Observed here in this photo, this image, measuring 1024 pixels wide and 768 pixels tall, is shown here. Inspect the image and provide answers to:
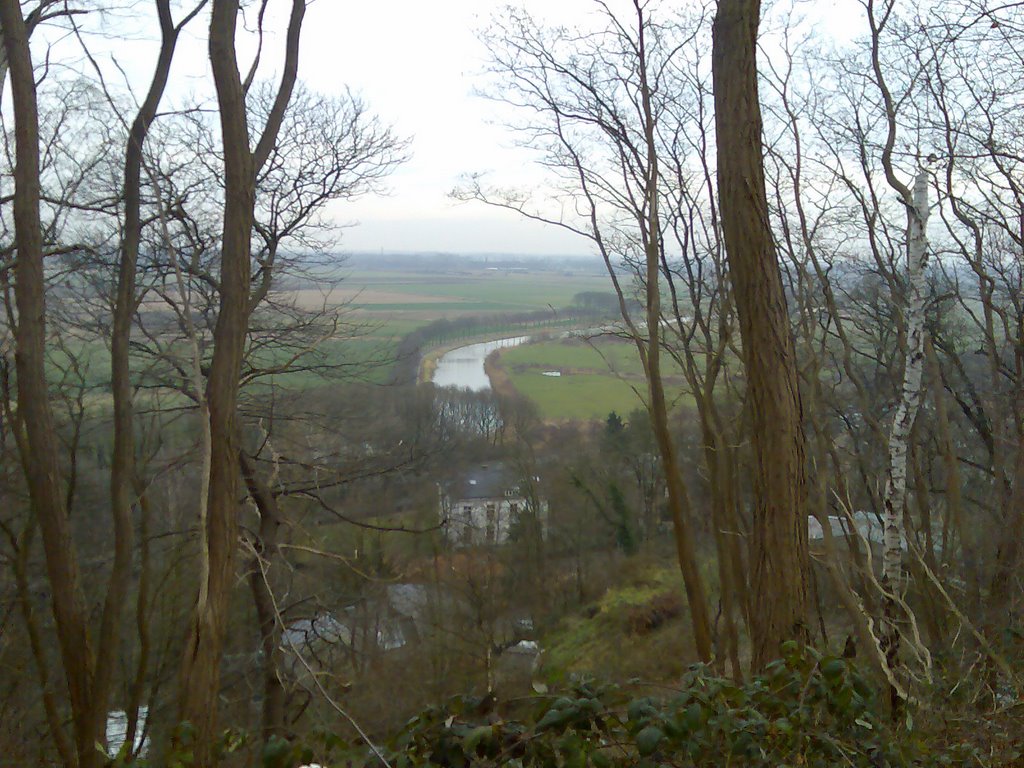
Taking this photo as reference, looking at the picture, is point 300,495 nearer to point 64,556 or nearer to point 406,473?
point 406,473

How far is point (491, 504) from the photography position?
55.5 ft

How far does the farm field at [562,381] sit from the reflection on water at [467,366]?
41cm

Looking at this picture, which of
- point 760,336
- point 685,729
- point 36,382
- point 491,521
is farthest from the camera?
point 491,521

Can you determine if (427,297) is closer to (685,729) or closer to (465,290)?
(465,290)

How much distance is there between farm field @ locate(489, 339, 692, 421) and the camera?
14567 millimetres

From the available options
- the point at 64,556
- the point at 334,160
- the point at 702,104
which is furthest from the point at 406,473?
the point at 702,104

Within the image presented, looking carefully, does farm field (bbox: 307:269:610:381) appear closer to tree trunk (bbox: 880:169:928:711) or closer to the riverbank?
the riverbank

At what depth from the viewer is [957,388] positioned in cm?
999

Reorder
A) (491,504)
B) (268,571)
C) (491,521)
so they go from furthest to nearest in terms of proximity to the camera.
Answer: (491,521), (491,504), (268,571)

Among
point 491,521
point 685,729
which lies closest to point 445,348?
point 491,521

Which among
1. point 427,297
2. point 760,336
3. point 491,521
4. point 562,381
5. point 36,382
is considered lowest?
point 491,521

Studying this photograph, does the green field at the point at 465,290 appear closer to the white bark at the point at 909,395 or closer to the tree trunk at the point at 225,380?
the white bark at the point at 909,395

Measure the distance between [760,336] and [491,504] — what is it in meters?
13.3

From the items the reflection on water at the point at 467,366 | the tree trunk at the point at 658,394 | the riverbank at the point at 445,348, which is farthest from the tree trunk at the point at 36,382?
the reflection on water at the point at 467,366
